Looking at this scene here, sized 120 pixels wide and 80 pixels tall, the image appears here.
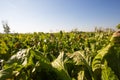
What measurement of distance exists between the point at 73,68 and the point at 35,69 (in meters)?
0.28

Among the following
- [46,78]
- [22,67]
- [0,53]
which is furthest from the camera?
[0,53]

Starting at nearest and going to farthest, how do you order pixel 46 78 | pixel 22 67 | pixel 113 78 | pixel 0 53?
pixel 113 78 → pixel 22 67 → pixel 46 78 → pixel 0 53

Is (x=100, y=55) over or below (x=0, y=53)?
over

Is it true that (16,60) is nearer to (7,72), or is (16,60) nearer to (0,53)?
(7,72)

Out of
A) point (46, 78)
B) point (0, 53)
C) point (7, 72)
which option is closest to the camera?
point (7, 72)

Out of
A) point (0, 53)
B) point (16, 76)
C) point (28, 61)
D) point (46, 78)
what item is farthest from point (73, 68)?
point (0, 53)

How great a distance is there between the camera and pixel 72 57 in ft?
4.85

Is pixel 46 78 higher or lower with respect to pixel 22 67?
lower

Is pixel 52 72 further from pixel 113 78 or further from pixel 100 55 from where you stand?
pixel 113 78

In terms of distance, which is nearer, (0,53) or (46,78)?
(46,78)

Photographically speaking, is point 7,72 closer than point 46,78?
Yes

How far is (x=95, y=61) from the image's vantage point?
1.26m

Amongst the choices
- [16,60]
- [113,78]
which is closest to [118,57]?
[113,78]

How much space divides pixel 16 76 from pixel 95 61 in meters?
0.45
